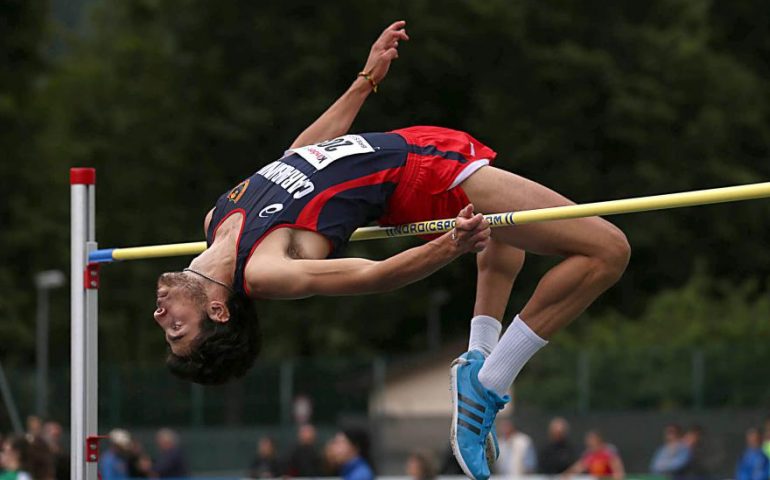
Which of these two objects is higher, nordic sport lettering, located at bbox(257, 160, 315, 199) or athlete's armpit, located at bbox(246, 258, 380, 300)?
nordic sport lettering, located at bbox(257, 160, 315, 199)

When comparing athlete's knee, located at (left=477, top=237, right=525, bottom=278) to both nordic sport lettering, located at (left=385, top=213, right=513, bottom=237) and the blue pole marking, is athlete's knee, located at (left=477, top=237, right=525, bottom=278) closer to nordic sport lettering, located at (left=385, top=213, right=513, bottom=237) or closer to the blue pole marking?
nordic sport lettering, located at (left=385, top=213, right=513, bottom=237)

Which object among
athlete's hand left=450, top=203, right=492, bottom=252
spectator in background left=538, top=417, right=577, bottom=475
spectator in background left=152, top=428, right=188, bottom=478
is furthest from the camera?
spectator in background left=152, top=428, right=188, bottom=478

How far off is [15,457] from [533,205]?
14.0 ft

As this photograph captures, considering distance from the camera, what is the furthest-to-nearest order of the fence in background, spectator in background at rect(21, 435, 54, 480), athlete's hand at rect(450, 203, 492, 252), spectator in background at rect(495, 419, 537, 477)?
the fence in background < spectator in background at rect(495, 419, 537, 477) < spectator in background at rect(21, 435, 54, 480) < athlete's hand at rect(450, 203, 492, 252)

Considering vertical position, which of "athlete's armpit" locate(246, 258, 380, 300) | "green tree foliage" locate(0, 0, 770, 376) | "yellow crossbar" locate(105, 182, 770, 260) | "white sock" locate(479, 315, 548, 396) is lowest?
"white sock" locate(479, 315, 548, 396)

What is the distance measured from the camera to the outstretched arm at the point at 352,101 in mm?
6336

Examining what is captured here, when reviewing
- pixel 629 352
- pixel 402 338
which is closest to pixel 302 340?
pixel 402 338

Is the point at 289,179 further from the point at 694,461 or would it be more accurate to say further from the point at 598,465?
the point at 598,465

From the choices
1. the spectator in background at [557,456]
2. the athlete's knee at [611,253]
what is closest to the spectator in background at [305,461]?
the spectator in background at [557,456]

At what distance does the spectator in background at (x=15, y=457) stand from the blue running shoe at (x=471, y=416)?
11.2 ft

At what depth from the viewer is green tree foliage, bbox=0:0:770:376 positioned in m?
33.9

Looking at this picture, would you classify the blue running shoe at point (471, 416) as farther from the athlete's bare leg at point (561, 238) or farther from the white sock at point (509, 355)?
the athlete's bare leg at point (561, 238)

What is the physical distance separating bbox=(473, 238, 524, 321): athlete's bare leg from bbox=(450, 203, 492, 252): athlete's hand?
1.00 metres

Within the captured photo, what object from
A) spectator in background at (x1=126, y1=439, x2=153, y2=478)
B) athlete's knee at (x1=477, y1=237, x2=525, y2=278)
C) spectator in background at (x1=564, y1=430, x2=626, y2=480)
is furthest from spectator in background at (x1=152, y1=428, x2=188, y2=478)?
athlete's knee at (x1=477, y1=237, x2=525, y2=278)
